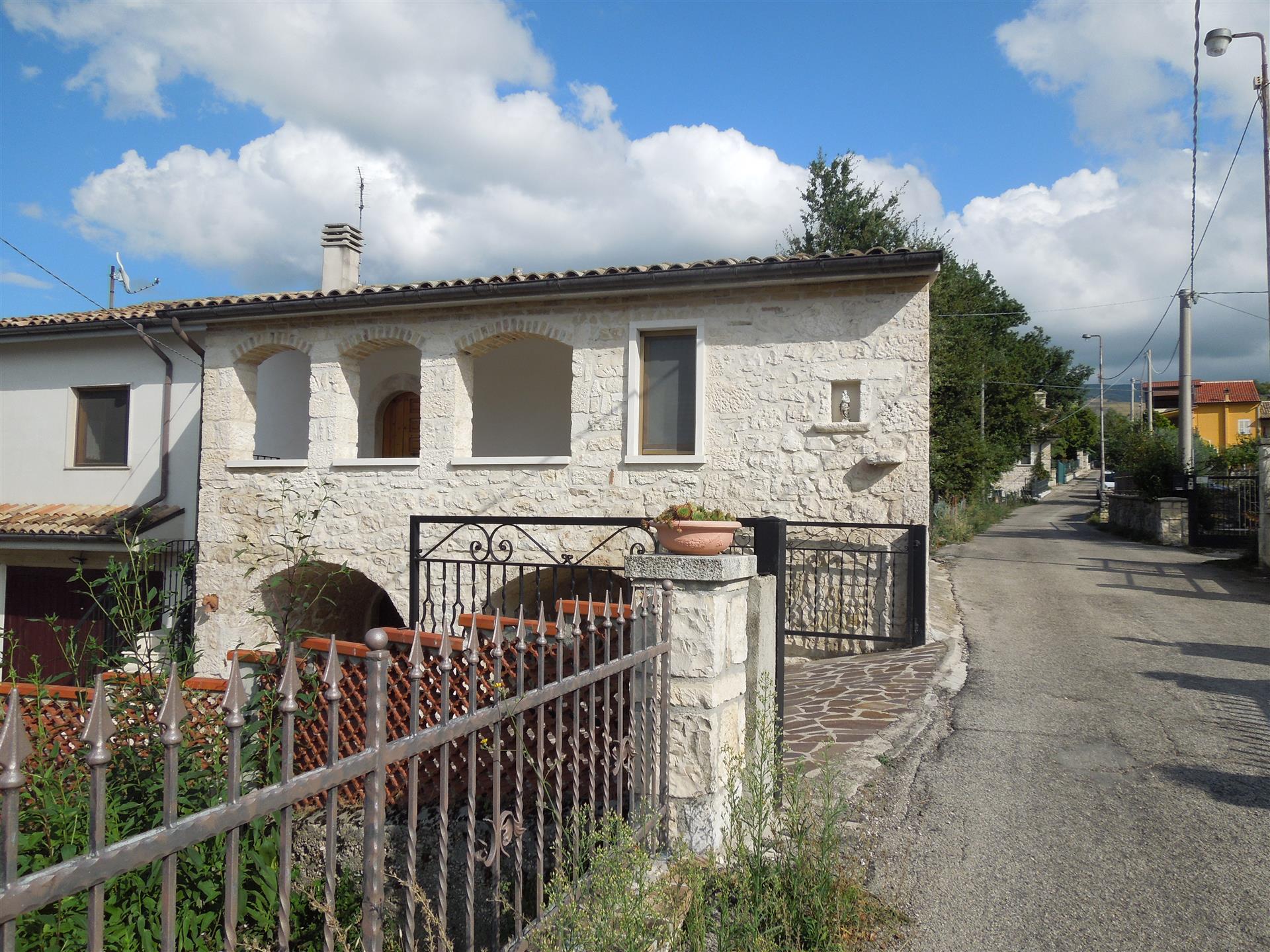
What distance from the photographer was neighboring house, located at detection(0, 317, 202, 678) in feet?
38.3

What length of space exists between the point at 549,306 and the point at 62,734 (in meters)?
6.64

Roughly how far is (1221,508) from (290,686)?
64.4ft

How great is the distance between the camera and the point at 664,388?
9266 mm

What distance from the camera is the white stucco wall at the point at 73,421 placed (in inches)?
464

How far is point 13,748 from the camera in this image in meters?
1.08

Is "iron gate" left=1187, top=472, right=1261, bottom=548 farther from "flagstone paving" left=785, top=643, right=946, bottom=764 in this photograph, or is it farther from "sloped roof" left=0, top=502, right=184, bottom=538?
"sloped roof" left=0, top=502, right=184, bottom=538

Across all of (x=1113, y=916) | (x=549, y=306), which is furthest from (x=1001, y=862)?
(x=549, y=306)

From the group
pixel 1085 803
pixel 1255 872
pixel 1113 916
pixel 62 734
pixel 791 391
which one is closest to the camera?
pixel 1113 916

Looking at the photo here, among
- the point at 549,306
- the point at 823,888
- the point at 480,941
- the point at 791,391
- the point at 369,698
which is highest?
the point at 549,306

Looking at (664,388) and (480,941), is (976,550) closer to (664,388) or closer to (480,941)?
(664,388)

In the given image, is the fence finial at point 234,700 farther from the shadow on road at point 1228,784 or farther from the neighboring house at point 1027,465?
the neighboring house at point 1027,465

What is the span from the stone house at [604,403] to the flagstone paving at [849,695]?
149 centimetres

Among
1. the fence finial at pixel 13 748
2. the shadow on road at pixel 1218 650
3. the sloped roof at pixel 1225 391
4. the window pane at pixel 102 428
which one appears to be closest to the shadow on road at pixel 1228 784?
the shadow on road at pixel 1218 650

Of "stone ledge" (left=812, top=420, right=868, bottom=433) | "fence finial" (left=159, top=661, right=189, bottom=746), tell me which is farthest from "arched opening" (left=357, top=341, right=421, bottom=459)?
→ "fence finial" (left=159, top=661, right=189, bottom=746)
